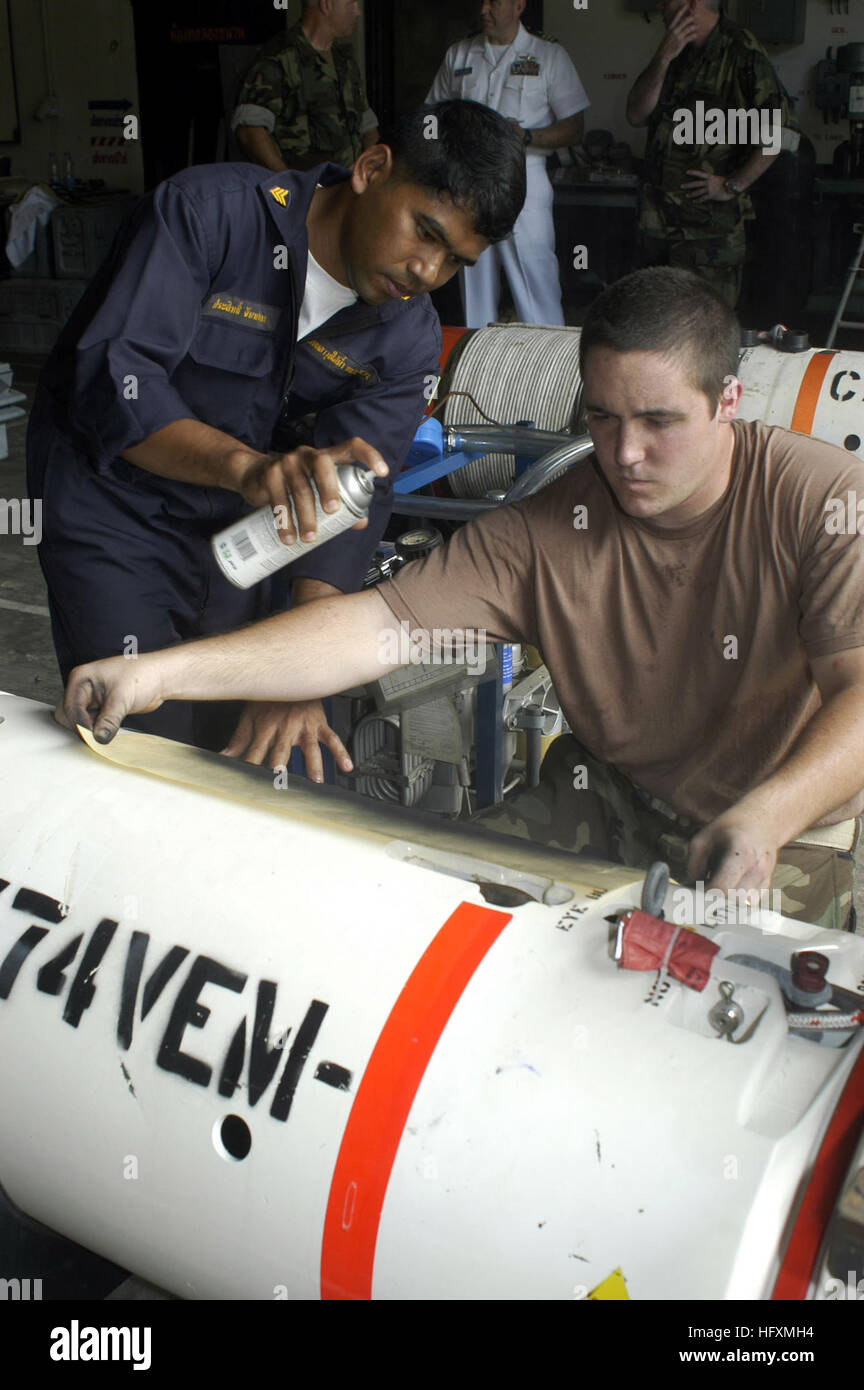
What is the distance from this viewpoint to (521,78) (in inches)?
221

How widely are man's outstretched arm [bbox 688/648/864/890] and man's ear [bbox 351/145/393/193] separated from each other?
3.36ft

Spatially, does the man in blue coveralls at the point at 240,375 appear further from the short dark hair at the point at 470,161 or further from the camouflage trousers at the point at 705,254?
the camouflage trousers at the point at 705,254

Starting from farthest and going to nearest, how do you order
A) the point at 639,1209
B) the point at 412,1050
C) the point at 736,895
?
the point at 736,895 < the point at 412,1050 < the point at 639,1209

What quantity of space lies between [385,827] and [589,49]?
774cm

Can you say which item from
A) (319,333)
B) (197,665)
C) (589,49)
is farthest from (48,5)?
(197,665)

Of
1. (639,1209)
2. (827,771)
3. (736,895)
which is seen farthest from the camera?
(827,771)

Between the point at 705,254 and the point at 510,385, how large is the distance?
→ 199 centimetres

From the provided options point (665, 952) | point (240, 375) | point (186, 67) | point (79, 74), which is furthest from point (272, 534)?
point (79, 74)

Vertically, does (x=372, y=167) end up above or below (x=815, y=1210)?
above

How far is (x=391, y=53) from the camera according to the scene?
8.42 meters

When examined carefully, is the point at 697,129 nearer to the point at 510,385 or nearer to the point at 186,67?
the point at 510,385

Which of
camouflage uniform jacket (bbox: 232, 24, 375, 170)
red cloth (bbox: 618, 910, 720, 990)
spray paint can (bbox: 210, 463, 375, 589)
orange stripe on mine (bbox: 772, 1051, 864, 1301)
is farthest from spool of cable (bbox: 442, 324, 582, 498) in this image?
orange stripe on mine (bbox: 772, 1051, 864, 1301)

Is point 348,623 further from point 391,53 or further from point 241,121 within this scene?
point 391,53

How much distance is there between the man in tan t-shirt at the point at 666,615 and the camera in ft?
5.59
